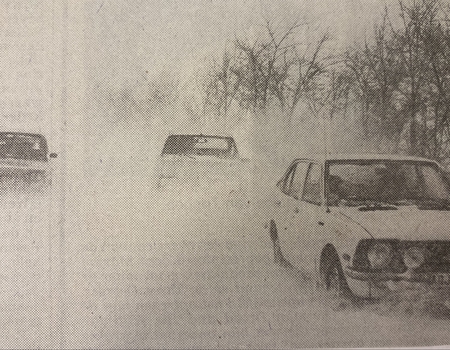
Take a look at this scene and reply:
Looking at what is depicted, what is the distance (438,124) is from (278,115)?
3.12 feet

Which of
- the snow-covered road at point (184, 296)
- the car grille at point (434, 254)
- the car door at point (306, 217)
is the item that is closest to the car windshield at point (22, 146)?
the snow-covered road at point (184, 296)

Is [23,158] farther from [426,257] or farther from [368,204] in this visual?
[426,257]

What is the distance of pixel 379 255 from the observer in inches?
108

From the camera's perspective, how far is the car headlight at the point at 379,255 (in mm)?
2734

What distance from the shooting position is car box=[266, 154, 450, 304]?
275cm

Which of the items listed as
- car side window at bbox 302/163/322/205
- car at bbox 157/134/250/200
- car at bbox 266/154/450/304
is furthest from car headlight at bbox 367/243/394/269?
car at bbox 157/134/250/200

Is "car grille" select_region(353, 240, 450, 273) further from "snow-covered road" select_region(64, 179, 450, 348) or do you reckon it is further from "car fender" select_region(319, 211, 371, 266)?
"snow-covered road" select_region(64, 179, 450, 348)

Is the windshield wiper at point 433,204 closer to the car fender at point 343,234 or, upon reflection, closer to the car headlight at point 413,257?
the car headlight at point 413,257

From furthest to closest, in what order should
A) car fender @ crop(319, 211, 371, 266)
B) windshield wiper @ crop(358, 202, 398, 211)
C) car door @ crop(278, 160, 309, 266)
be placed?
1. car door @ crop(278, 160, 309, 266)
2. windshield wiper @ crop(358, 202, 398, 211)
3. car fender @ crop(319, 211, 371, 266)

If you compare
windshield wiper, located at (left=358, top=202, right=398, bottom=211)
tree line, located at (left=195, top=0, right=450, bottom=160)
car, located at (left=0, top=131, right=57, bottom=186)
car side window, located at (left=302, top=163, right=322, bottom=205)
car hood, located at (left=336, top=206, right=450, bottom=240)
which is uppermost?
tree line, located at (left=195, top=0, right=450, bottom=160)

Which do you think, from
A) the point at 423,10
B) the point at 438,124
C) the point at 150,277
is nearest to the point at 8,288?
the point at 150,277

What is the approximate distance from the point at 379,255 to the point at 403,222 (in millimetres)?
231

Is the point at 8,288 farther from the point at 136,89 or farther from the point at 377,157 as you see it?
the point at 377,157

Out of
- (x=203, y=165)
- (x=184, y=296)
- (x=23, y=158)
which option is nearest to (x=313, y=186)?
(x=203, y=165)
